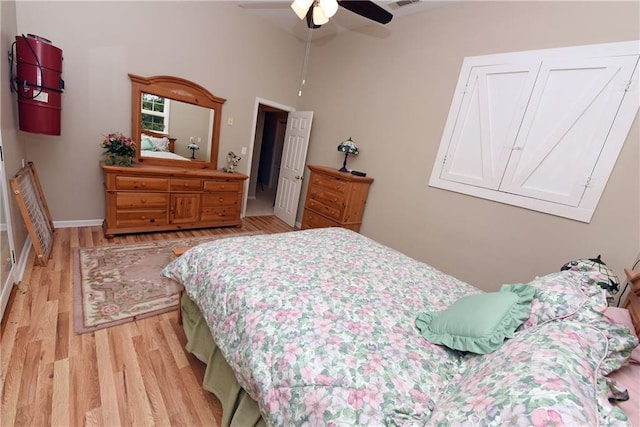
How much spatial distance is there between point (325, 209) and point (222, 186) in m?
1.44

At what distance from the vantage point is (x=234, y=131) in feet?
13.1

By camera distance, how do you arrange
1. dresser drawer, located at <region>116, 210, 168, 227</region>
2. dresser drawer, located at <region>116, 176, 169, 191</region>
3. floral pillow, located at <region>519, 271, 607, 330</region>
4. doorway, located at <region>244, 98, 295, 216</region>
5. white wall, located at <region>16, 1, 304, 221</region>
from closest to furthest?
floral pillow, located at <region>519, 271, 607, 330</region> < white wall, located at <region>16, 1, 304, 221</region> < dresser drawer, located at <region>116, 176, 169, 191</region> < dresser drawer, located at <region>116, 210, 168, 227</region> < doorway, located at <region>244, 98, 295, 216</region>

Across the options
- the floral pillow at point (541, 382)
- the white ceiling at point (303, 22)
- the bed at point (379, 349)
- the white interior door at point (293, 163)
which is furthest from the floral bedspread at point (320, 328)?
the white ceiling at point (303, 22)

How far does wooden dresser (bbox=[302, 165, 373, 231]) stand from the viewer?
10.7 ft

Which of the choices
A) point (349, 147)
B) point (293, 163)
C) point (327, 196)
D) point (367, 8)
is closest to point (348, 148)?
point (349, 147)

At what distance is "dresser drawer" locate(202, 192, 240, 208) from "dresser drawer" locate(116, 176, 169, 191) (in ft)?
1.65

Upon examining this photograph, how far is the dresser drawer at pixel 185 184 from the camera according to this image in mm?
3207

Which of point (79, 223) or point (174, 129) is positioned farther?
point (174, 129)

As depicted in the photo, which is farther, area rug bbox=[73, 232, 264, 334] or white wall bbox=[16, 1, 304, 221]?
white wall bbox=[16, 1, 304, 221]

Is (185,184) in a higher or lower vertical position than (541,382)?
lower

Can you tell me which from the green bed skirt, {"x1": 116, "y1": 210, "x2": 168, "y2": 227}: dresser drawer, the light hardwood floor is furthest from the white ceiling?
the light hardwood floor

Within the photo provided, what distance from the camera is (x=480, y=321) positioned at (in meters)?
1.09

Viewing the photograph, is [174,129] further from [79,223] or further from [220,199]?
[79,223]

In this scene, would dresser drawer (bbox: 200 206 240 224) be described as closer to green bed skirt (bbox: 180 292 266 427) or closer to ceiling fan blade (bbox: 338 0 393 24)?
green bed skirt (bbox: 180 292 266 427)
